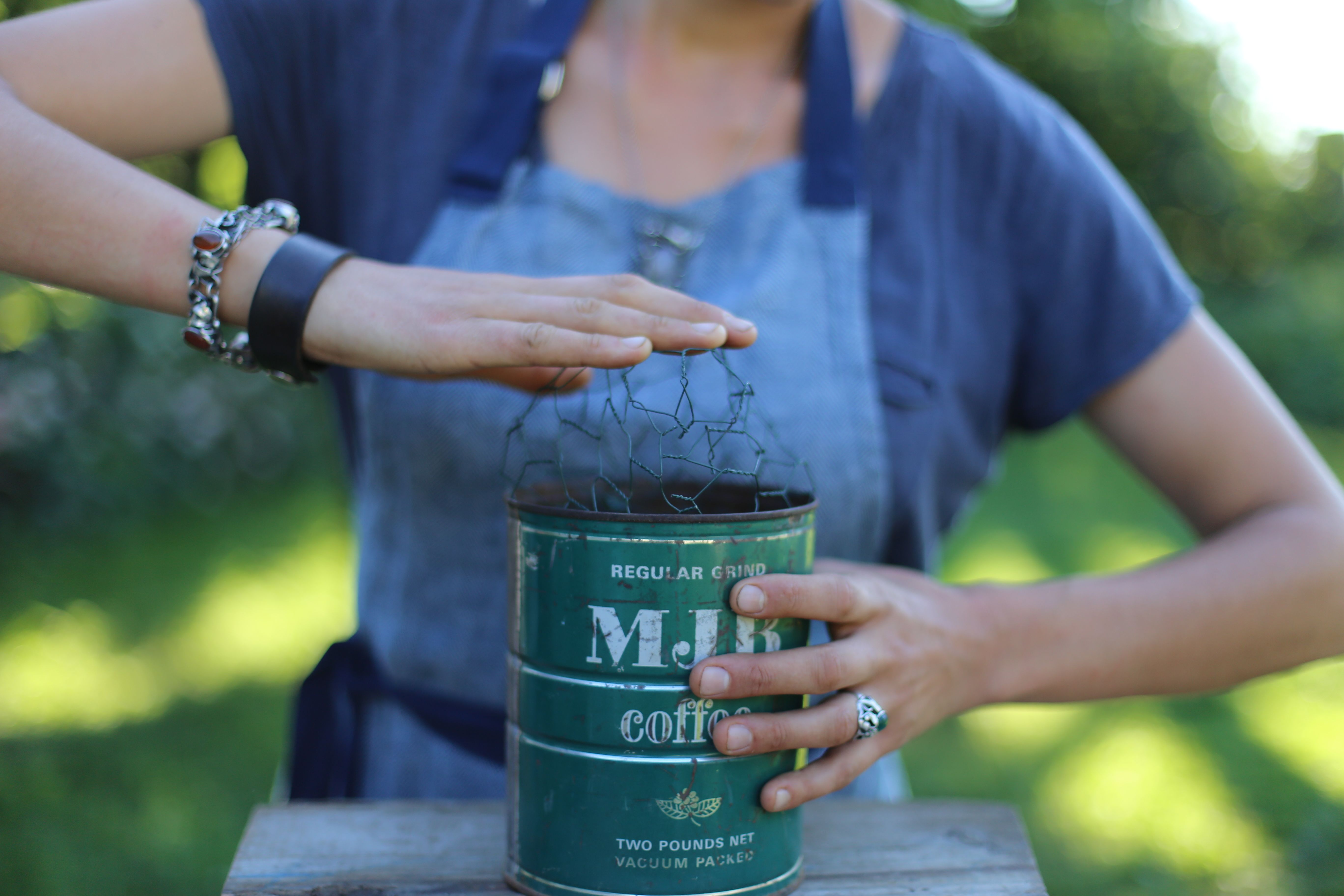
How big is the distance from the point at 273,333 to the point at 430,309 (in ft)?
0.58

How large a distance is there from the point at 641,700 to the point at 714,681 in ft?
0.21

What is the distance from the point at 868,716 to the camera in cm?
102

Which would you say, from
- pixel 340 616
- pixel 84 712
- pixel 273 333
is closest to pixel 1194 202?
pixel 340 616

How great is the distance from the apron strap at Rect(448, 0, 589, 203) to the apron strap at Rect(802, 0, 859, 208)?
36cm

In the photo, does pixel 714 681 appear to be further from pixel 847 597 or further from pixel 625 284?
pixel 625 284

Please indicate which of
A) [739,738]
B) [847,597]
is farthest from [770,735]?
[847,597]

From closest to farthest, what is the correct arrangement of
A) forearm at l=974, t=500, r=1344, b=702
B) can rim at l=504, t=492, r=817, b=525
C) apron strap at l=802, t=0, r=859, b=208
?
1. can rim at l=504, t=492, r=817, b=525
2. forearm at l=974, t=500, r=1344, b=702
3. apron strap at l=802, t=0, r=859, b=208

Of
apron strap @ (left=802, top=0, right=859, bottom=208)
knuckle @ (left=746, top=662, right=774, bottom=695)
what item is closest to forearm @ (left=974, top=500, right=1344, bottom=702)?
knuckle @ (left=746, top=662, right=774, bottom=695)

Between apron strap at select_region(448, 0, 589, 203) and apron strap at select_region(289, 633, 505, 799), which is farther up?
apron strap at select_region(448, 0, 589, 203)

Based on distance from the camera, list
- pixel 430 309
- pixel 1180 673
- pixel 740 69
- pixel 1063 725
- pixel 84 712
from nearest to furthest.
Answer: pixel 430 309 < pixel 1180 673 < pixel 740 69 < pixel 84 712 < pixel 1063 725

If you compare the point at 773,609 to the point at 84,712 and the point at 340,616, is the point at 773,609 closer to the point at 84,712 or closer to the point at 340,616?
the point at 84,712

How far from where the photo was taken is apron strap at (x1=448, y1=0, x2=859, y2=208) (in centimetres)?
144

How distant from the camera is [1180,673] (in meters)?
1.31

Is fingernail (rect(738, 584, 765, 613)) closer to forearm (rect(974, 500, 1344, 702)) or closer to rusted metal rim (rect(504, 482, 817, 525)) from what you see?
rusted metal rim (rect(504, 482, 817, 525))
